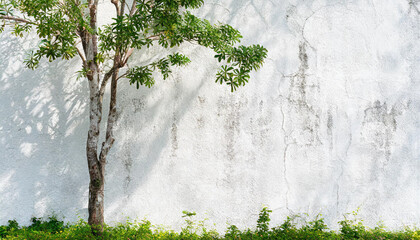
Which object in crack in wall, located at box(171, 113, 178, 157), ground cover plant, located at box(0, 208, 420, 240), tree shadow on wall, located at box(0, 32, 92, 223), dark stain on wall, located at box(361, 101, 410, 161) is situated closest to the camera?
ground cover plant, located at box(0, 208, 420, 240)

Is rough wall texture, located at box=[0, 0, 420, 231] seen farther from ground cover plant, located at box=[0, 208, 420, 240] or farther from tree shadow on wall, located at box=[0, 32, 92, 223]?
ground cover plant, located at box=[0, 208, 420, 240]

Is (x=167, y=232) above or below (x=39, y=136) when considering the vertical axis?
below

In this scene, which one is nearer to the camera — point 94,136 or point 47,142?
point 94,136

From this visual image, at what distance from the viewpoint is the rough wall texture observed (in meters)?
4.11

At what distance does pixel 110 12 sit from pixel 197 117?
1.60m

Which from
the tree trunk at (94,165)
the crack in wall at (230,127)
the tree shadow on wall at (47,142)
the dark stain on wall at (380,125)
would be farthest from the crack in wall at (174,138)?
the dark stain on wall at (380,125)

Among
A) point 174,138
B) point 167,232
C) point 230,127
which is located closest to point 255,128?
point 230,127

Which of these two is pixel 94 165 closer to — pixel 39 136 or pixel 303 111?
pixel 39 136

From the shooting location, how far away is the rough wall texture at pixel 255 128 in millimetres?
4109

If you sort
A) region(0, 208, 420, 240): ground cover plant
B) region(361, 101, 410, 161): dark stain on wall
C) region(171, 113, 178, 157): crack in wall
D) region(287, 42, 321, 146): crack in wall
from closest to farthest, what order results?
region(0, 208, 420, 240): ground cover plant < region(171, 113, 178, 157): crack in wall < region(287, 42, 321, 146): crack in wall < region(361, 101, 410, 161): dark stain on wall

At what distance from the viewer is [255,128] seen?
14.6 ft

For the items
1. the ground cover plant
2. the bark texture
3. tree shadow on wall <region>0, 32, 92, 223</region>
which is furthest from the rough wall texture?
the bark texture

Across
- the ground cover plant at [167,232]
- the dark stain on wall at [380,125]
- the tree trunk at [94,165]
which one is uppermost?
the dark stain on wall at [380,125]

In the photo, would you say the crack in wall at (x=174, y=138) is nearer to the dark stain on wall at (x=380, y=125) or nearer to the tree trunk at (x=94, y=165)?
the tree trunk at (x=94, y=165)
